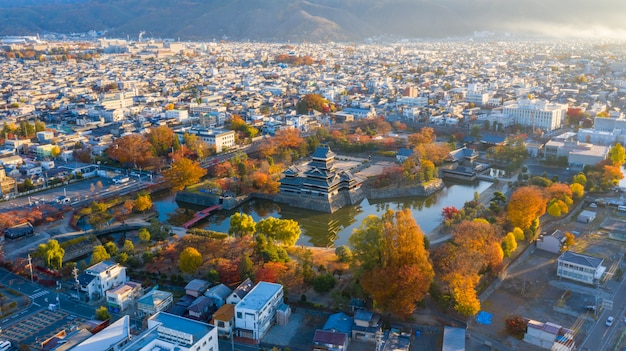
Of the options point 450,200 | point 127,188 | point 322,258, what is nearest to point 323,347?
point 322,258

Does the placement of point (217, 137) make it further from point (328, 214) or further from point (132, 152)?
point (328, 214)

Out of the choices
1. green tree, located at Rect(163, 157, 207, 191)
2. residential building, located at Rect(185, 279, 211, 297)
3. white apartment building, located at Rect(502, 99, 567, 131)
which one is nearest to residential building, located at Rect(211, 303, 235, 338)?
residential building, located at Rect(185, 279, 211, 297)

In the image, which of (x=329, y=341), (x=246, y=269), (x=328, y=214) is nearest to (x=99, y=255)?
(x=246, y=269)

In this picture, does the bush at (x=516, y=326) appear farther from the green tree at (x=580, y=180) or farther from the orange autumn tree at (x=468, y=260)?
the green tree at (x=580, y=180)

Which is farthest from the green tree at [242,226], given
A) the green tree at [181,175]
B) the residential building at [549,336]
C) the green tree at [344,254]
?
the residential building at [549,336]

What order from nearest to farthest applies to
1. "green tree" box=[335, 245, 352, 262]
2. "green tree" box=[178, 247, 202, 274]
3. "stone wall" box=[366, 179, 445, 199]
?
1. "green tree" box=[178, 247, 202, 274]
2. "green tree" box=[335, 245, 352, 262]
3. "stone wall" box=[366, 179, 445, 199]

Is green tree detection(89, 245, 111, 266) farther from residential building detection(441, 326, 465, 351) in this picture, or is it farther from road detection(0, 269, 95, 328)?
residential building detection(441, 326, 465, 351)
